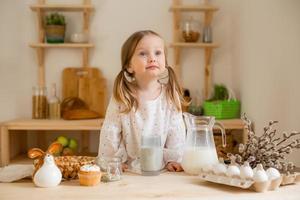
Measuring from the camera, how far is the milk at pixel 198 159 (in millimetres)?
1195

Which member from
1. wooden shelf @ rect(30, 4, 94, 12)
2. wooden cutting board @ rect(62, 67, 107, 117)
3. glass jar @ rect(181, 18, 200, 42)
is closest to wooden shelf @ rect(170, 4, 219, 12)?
glass jar @ rect(181, 18, 200, 42)

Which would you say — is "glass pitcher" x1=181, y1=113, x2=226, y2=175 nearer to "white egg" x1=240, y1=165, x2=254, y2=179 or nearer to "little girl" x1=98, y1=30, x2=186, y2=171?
"white egg" x1=240, y1=165, x2=254, y2=179

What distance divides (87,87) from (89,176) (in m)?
2.11

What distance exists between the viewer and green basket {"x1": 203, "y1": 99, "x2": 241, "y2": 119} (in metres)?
2.84

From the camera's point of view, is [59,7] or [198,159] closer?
[198,159]

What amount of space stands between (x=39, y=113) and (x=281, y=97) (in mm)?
1861

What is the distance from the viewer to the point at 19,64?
10.4ft

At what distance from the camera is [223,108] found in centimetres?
284

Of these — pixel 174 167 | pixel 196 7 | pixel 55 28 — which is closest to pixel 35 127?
pixel 55 28

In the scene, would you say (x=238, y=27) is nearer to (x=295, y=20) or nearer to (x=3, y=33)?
(x=295, y=20)

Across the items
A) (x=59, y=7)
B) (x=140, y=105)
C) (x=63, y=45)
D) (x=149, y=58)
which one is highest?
(x=59, y=7)


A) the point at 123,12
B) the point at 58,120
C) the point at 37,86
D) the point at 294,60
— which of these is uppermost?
the point at 123,12

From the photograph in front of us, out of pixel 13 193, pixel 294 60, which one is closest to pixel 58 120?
pixel 294 60

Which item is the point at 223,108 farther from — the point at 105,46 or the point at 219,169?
the point at 219,169
